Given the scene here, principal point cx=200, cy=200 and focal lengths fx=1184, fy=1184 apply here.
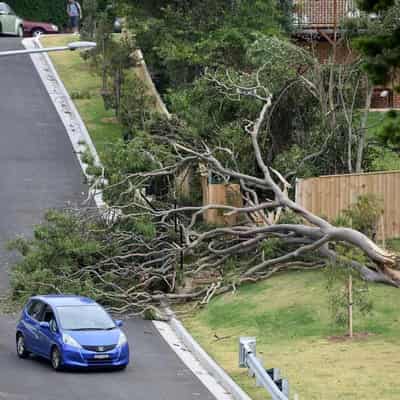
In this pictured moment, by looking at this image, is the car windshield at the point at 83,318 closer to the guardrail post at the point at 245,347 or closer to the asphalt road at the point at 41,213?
the asphalt road at the point at 41,213

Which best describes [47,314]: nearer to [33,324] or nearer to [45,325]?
[33,324]

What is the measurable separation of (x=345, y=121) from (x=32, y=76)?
1146 inches

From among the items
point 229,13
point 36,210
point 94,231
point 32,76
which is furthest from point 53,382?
point 32,76

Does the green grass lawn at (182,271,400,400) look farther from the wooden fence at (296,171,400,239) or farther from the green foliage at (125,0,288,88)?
the green foliage at (125,0,288,88)

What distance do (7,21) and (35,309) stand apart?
48675 millimetres

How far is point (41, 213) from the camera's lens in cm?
3928

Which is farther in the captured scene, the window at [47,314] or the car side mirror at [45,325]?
the window at [47,314]

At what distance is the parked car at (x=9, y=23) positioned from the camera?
2803 inches

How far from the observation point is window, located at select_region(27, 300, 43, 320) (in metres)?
25.0

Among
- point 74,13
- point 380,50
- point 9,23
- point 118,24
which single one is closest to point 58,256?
point 380,50

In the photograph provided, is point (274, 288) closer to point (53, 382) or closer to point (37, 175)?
point (53, 382)

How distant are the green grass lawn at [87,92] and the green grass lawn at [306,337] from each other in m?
16.5

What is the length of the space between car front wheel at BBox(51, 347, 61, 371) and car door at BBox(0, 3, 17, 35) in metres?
49.9

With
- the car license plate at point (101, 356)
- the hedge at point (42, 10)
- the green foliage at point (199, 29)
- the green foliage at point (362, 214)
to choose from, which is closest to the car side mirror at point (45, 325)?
the car license plate at point (101, 356)
